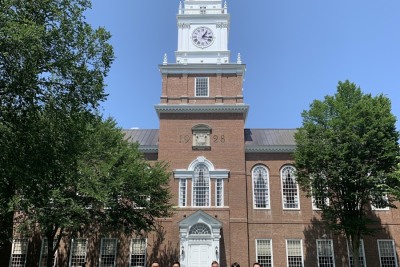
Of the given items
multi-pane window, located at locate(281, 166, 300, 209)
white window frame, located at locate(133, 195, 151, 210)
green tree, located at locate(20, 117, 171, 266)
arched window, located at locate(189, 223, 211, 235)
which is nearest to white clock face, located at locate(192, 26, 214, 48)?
green tree, located at locate(20, 117, 171, 266)

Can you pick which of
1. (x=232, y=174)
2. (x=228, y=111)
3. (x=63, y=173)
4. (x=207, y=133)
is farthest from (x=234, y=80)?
(x=63, y=173)

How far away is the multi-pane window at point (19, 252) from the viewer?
30703 millimetres

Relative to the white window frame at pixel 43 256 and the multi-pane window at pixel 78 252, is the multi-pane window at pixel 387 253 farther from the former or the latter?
the white window frame at pixel 43 256

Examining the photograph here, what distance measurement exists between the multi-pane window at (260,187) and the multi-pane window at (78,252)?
12636 millimetres

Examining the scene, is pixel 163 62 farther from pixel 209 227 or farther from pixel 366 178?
pixel 366 178

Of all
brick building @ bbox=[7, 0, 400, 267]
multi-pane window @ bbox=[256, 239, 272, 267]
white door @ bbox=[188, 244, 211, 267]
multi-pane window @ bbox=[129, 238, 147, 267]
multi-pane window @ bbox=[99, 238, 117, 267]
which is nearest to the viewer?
white door @ bbox=[188, 244, 211, 267]

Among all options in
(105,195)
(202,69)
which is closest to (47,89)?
(105,195)

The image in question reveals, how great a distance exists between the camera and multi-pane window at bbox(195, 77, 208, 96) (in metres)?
33.2

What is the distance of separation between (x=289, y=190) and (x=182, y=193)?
802 centimetres

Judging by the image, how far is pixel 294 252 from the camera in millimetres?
30250

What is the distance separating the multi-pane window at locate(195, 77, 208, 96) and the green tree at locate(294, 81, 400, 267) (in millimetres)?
9056

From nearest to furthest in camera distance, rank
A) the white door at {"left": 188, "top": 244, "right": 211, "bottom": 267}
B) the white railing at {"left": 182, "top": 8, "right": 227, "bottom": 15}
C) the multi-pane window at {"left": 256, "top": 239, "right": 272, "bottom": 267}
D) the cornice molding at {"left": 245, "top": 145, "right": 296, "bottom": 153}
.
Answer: the white door at {"left": 188, "top": 244, "right": 211, "bottom": 267} < the multi-pane window at {"left": 256, "top": 239, "right": 272, "bottom": 267} < the cornice molding at {"left": 245, "top": 145, "right": 296, "bottom": 153} < the white railing at {"left": 182, "top": 8, "right": 227, "bottom": 15}

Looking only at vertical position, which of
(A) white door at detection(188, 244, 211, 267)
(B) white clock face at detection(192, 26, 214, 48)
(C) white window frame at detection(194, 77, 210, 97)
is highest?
(B) white clock face at detection(192, 26, 214, 48)

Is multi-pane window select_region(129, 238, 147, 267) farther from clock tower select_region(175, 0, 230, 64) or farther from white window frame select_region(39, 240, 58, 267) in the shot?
clock tower select_region(175, 0, 230, 64)
